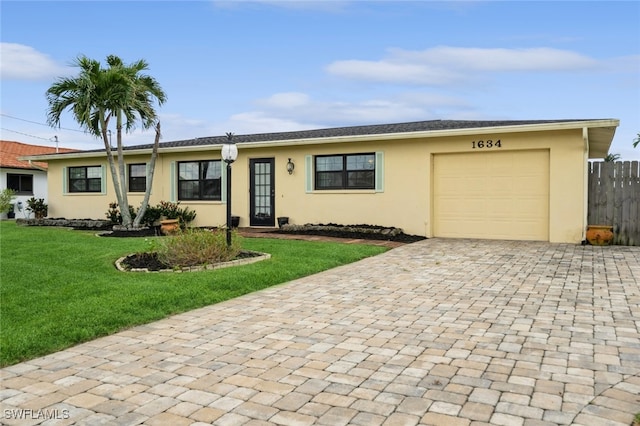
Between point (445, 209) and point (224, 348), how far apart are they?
9361 millimetres

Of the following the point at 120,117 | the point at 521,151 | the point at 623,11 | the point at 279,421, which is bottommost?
the point at 279,421

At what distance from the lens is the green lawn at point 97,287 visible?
4344mm

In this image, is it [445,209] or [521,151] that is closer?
[521,151]

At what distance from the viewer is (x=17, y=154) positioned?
2605 cm

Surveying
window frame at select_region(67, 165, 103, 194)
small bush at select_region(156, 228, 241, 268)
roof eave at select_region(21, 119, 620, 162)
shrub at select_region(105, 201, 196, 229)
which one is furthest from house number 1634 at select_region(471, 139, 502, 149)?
window frame at select_region(67, 165, 103, 194)

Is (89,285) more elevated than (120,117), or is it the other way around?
(120,117)

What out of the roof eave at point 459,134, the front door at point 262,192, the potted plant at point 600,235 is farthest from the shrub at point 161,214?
the potted plant at point 600,235

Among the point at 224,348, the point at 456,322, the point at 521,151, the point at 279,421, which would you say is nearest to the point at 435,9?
the point at 521,151

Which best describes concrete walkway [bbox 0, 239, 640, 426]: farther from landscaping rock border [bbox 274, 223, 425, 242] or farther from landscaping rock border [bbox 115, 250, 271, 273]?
landscaping rock border [bbox 274, 223, 425, 242]

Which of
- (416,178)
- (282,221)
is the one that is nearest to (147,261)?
(282,221)

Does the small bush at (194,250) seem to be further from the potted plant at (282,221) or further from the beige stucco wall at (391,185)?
the potted plant at (282,221)

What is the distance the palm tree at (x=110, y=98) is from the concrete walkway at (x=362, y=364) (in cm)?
902

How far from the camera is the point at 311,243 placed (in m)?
10.5

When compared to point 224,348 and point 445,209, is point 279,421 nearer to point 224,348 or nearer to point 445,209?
point 224,348
